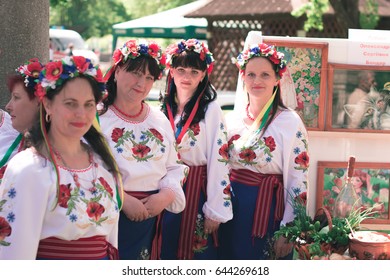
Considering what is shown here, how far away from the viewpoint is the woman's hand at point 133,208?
3.15 m

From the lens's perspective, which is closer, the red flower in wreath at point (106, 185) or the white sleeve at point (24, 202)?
the white sleeve at point (24, 202)

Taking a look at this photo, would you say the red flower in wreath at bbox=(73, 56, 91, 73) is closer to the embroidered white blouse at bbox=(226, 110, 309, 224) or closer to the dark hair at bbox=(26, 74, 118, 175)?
the dark hair at bbox=(26, 74, 118, 175)

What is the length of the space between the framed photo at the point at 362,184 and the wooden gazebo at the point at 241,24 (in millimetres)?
8149

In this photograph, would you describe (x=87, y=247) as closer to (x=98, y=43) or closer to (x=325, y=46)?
(x=325, y=46)

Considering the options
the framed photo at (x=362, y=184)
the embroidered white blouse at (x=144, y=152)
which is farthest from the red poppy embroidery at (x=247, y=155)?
the framed photo at (x=362, y=184)

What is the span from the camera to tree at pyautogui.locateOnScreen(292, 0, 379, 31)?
10.8m

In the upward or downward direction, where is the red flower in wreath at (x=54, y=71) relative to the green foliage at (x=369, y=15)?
downward

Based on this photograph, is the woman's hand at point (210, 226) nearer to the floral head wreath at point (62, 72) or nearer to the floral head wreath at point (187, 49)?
the floral head wreath at point (187, 49)

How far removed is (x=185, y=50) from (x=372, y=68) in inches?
58.1

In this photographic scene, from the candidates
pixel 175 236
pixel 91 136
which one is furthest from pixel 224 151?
pixel 91 136

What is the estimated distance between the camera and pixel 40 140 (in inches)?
97.3

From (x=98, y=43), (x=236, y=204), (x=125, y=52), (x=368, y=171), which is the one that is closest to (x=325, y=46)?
(x=368, y=171)

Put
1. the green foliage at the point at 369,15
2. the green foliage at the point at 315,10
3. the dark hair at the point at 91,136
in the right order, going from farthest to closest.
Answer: the green foliage at the point at 369,15
the green foliage at the point at 315,10
the dark hair at the point at 91,136

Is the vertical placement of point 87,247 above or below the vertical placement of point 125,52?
below
